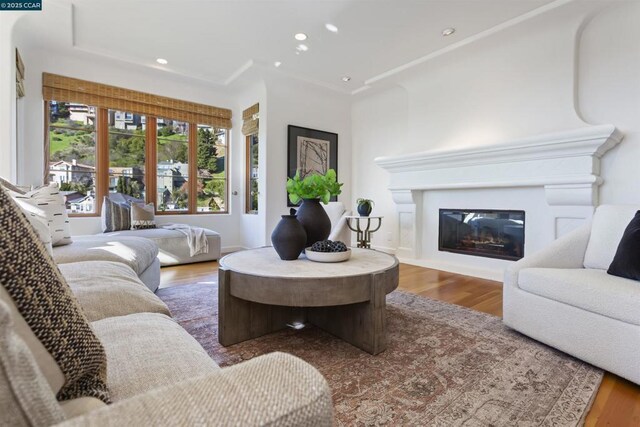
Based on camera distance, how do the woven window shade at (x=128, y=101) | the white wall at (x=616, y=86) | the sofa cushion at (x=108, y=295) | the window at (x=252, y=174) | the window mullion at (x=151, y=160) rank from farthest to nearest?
the window at (x=252, y=174)
the window mullion at (x=151, y=160)
the woven window shade at (x=128, y=101)
the white wall at (x=616, y=86)
the sofa cushion at (x=108, y=295)

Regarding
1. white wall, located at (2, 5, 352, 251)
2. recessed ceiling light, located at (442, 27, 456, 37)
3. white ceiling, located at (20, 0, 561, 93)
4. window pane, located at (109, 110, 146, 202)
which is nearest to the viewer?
white ceiling, located at (20, 0, 561, 93)

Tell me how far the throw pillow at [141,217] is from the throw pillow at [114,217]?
0.06 meters

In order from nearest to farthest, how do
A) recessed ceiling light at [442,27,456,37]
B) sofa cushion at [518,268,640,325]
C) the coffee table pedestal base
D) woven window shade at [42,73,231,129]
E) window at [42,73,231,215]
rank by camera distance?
sofa cushion at [518,268,640,325] < the coffee table pedestal base < recessed ceiling light at [442,27,456,37] < woven window shade at [42,73,231,129] < window at [42,73,231,215]

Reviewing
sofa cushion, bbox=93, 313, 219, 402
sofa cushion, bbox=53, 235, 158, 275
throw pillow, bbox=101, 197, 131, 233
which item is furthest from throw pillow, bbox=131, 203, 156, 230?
sofa cushion, bbox=93, 313, 219, 402

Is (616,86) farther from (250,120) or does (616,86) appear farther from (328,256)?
(250,120)

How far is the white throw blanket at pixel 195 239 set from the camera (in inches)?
153

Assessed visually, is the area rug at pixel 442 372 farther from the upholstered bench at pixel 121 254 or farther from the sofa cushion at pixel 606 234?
the sofa cushion at pixel 606 234

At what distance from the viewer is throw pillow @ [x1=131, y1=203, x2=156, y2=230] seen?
3939 mm

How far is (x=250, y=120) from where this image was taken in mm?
→ 4785

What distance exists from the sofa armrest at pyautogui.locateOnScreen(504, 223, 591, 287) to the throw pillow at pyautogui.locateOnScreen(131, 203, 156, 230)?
3961mm

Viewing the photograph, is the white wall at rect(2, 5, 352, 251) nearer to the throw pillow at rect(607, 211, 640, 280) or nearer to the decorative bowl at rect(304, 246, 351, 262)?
the decorative bowl at rect(304, 246, 351, 262)

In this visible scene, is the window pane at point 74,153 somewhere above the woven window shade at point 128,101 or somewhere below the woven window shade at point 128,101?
below

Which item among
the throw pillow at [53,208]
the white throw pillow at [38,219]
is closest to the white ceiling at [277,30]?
the throw pillow at [53,208]

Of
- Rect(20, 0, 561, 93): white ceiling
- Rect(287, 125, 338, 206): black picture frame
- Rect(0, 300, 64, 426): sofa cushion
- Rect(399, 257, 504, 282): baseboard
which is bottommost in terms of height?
Rect(399, 257, 504, 282): baseboard
